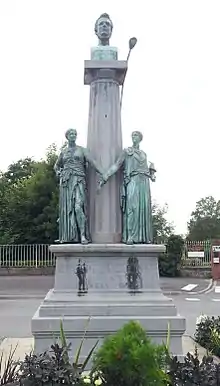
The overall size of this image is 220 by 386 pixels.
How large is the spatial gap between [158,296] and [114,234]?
107cm

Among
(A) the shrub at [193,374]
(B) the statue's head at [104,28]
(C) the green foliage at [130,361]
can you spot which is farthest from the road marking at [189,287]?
(C) the green foliage at [130,361]

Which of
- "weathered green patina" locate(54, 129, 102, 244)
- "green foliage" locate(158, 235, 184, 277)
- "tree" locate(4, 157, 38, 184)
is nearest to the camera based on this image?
"weathered green patina" locate(54, 129, 102, 244)

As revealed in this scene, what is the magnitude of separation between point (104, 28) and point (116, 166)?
2174mm

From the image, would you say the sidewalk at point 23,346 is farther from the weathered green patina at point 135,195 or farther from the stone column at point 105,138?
the stone column at point 105,138

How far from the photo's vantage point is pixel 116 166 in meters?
8.34

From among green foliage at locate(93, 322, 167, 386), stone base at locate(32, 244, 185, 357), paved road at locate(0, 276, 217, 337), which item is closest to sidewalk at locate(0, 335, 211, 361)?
stone base at locate(32, 244, 185, 357)

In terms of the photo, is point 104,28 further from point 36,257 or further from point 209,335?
point 36,257

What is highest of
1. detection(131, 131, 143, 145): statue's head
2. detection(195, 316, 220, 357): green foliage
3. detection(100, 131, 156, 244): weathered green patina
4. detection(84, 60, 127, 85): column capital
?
detection(84, 60, 127, 85): column capital

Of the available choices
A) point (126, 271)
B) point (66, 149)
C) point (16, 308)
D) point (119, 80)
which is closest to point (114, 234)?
point (126, 271)

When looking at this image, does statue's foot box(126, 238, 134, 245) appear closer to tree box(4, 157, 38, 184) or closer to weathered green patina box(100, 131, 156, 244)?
weathered green patina box(100, 131, 156, 244)

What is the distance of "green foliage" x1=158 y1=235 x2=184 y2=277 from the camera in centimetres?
2791

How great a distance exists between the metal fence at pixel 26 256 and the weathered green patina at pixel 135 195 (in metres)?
20.1

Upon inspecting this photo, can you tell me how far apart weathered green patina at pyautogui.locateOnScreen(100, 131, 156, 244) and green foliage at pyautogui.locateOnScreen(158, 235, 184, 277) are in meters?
19.8

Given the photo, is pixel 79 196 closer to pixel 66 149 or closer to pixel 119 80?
pixel 66 149
